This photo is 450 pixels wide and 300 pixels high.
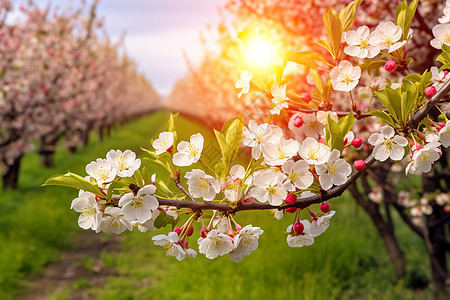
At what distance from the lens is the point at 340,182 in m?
1.05

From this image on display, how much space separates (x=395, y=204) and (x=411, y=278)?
1.27 meters

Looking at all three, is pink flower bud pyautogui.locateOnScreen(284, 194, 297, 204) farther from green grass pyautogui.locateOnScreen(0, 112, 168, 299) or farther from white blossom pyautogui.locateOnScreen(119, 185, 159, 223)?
green grass pyautogui.locateOnScreen(0, 112, 168, 299)

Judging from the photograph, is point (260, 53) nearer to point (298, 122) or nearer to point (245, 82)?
point (245, 82)

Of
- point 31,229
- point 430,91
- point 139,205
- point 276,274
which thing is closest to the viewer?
point 139,205

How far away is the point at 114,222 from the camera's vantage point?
3.56ft

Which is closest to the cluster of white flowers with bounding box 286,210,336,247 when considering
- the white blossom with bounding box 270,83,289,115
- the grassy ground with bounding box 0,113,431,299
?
the white blossom with bounding box 270,83,289,115

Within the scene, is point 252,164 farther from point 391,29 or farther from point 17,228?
point 17,228

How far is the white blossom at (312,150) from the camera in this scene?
103 cm

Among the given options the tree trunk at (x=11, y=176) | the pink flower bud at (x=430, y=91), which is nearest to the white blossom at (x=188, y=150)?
the pink flower bud at (x=430, y=91)

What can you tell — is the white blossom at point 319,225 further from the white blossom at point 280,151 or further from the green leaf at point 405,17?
the green leaf at point 405,17

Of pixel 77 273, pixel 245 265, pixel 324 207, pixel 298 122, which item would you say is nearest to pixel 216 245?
pixel 324 207

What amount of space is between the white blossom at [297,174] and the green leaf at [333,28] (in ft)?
1.26

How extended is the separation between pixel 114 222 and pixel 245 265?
14.4ft

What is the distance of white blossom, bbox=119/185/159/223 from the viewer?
1009 mm
